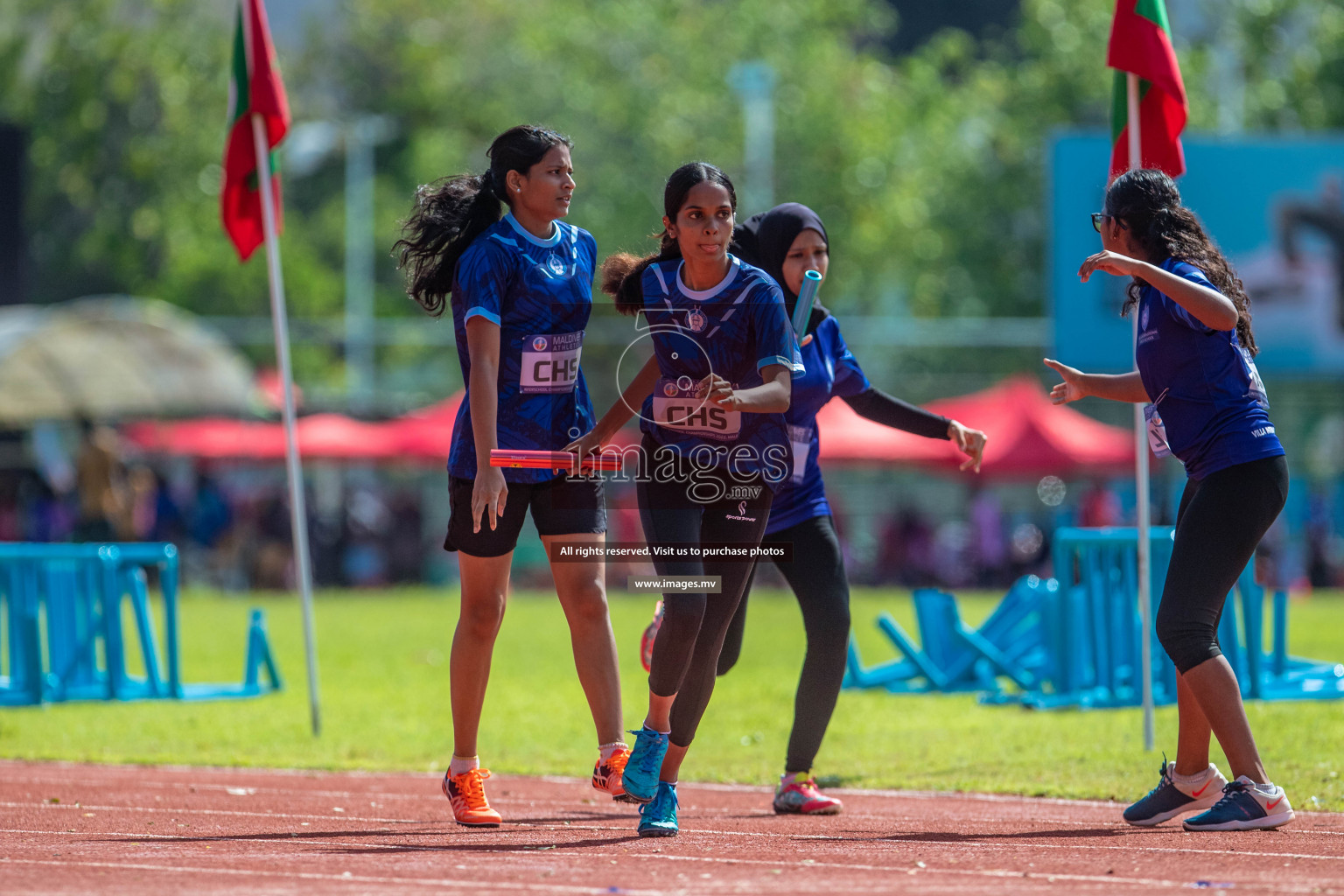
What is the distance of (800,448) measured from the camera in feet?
22.2

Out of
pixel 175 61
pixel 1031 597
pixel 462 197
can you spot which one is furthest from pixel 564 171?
pixel 175 61

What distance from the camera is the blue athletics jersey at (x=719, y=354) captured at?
5.83m

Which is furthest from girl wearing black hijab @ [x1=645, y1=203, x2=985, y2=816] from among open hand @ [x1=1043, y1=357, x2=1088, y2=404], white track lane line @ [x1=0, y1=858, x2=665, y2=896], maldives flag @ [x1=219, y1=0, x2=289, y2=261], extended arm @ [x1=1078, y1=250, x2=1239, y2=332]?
maldives flag @ [x1=219, y1=0, x2=289, y2=261]

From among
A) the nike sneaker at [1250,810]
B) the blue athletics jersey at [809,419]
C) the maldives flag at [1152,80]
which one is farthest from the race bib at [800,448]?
the maldives flag at [1152,80]

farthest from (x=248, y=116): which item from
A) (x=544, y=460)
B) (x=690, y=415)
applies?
(x=690, y=415)

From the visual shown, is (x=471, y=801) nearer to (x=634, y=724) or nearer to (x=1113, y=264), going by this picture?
(x=1113, y=264)

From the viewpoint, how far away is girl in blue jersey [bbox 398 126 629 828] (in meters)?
6.06

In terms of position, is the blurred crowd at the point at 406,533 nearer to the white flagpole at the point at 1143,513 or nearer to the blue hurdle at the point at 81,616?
the blue hurdle at the point at 81,616

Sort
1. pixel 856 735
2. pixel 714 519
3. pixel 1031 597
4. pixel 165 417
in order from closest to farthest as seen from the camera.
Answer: pixel 714 519
pixel 856 735
pixel 1031 597
pixel 165 417

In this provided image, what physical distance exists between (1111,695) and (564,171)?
5.66 m

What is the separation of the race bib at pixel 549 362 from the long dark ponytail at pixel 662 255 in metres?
0.21

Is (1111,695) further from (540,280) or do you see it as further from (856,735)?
(540,280)

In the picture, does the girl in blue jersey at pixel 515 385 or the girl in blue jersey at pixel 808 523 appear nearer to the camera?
the girl in blue jersey at pixel 515 385

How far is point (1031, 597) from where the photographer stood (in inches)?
463
